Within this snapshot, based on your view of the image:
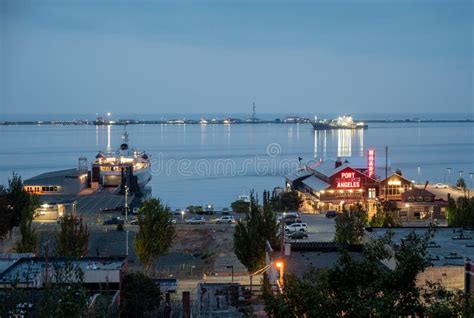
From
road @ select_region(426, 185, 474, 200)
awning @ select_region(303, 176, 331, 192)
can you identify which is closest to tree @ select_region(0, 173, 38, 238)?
awning @ select_region(303, 176, 331, 192)

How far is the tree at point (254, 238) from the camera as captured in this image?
49.0ft

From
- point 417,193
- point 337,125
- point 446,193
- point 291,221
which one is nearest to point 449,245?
point 291,221

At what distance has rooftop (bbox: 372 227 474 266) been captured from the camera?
11370 mm

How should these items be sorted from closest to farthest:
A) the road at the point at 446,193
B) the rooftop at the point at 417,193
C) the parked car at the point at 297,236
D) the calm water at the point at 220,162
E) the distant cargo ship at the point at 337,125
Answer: the parked car at the point at 297,236, the rooftop at the point at 417,193, the road at the point at 446,193, the calm water at the point at 220,162, the distant cargo ship at the point at 337,125

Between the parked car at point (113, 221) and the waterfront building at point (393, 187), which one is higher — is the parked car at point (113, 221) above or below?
below

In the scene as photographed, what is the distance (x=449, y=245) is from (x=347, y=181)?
1732cm

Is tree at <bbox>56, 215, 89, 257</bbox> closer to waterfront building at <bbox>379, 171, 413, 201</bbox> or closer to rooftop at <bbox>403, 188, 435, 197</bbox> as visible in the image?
rooftop at <bbox>403, 188, 435, 197</bbox>

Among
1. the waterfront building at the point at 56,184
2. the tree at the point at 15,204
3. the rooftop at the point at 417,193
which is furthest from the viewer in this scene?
the waterfront building at the point at 56,184

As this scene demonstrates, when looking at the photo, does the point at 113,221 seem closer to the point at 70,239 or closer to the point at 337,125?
the point at 70,239

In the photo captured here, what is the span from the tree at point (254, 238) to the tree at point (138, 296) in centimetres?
300

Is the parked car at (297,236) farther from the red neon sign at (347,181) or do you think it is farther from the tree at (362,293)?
the tree at (362,293)

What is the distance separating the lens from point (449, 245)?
1337 cm

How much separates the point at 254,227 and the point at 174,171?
157ft

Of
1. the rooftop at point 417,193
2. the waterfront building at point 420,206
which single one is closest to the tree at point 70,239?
the waterfront building at point 420,206
